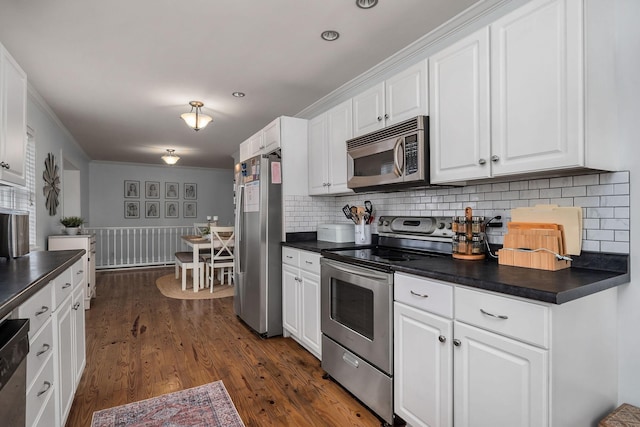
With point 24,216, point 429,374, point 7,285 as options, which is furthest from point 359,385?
point 24,216

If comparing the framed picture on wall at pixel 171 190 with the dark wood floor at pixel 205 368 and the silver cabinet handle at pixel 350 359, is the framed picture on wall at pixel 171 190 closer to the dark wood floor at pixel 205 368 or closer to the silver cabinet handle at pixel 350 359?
the dark wood floor at pixel 205 368

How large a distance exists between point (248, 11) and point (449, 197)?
1814 mm

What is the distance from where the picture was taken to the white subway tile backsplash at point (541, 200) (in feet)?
5.15

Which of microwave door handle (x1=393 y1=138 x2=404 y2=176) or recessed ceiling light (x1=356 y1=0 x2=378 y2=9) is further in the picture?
microwave door handle (x1=393 y1=138 x2=404 y2=176)

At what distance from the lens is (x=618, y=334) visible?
5.05 ft

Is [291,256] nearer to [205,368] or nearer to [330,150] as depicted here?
[330,150]

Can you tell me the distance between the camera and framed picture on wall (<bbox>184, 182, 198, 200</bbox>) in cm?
890

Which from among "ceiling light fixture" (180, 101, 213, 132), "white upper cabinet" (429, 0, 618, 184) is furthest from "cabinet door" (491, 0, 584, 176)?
"ceiling light fixture" (180, 101, 213, 132)

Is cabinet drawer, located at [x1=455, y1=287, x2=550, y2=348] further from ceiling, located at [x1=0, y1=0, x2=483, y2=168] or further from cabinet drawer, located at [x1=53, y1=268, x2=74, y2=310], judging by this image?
cabinet drawer, located at [x1=53, y1=268, x2=74, y2=310]

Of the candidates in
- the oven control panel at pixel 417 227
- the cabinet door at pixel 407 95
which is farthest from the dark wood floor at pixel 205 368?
the cabinet door at pixel 407 95

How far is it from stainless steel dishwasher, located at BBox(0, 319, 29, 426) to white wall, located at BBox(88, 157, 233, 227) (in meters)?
8.03

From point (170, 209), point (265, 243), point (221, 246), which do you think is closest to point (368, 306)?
point (265, 243)

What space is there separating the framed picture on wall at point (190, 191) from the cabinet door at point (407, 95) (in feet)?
24.7

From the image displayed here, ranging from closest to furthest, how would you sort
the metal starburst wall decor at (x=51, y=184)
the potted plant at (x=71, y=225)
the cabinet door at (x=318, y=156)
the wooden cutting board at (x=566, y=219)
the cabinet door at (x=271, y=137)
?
the wooden cutting board at (x=566, y=219), the cabinet door at (x=318, y=156), the cabinet door at (x=271, y=137), the metal starburst wall decor at (x=51, y=184), the potted plant at (x=71, y=225)
